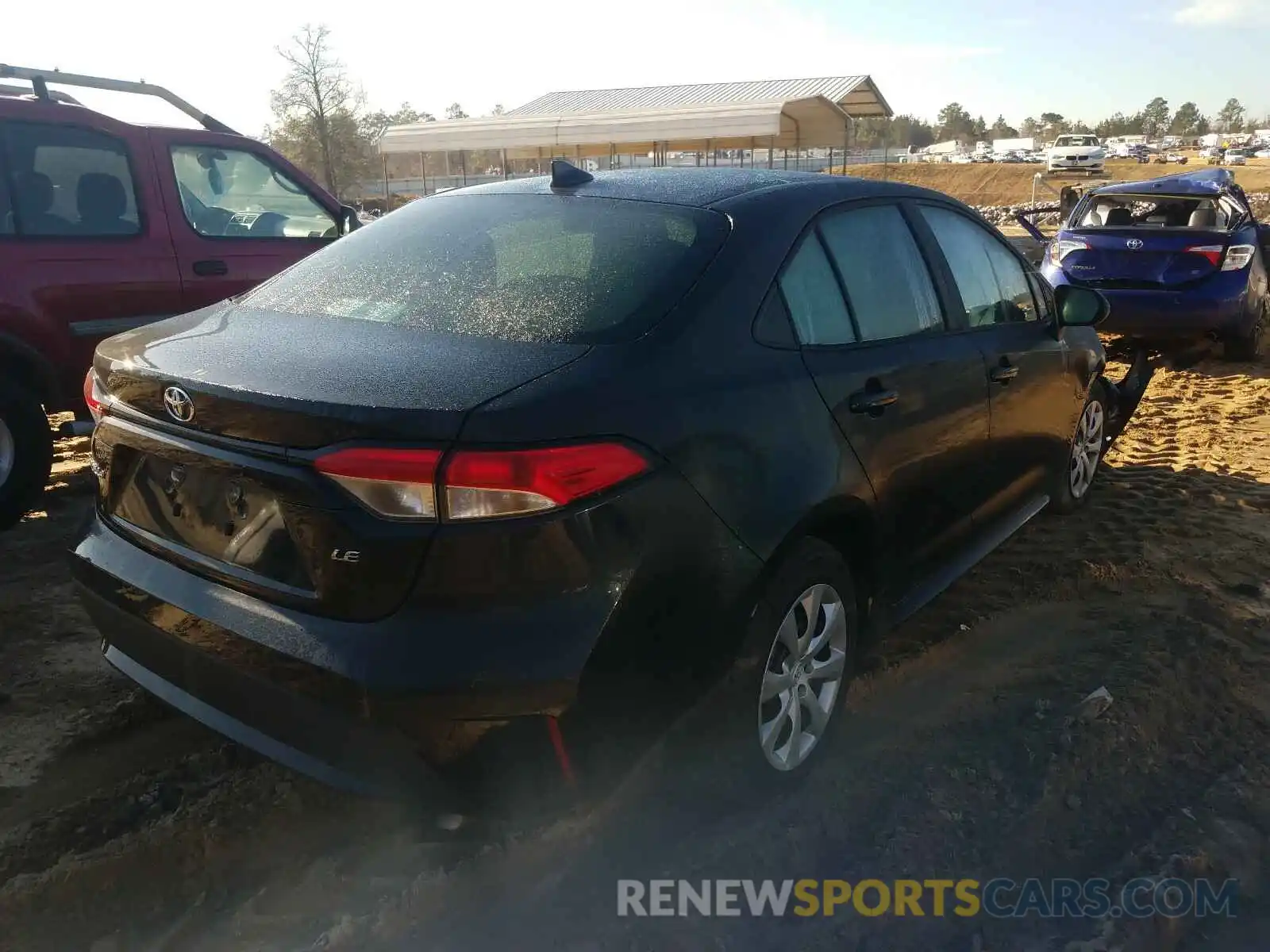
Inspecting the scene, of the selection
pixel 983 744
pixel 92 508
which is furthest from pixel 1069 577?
pixel 92 508

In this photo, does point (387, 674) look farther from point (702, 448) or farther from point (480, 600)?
point (702, 448)

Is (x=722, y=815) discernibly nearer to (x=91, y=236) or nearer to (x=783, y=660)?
(x=783, y=660)

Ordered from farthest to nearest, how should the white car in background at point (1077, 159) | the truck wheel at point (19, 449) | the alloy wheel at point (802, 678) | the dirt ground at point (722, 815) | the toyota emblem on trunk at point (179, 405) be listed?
the white car in background at point (1077, 159)
the truck wheel at point (19, 449)
the alloy wheel at point (802, 678)
the dirt ground at point (722, 815)
the toyota emblem on trunk at point (179, 405)

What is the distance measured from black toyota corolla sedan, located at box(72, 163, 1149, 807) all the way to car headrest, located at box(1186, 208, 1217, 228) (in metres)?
7.11

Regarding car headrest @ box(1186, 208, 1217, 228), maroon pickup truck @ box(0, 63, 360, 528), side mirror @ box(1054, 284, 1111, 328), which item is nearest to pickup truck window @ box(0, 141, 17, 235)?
maroon pickup truck @ box(0, 63, 360, 528)

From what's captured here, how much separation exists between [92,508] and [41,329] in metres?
2.52

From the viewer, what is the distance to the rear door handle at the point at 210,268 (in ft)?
17.7

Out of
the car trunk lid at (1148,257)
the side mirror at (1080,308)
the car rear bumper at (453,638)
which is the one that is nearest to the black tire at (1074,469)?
the side mirror at (1080,308)

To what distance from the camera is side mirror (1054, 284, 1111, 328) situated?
4320 mm

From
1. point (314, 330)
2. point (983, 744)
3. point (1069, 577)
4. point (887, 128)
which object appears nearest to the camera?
point (314, 330)

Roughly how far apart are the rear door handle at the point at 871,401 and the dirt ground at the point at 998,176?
40091 mm

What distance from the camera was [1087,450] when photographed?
5.17m

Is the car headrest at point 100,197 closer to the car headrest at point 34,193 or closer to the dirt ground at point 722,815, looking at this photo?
the car headrest at point 34,193

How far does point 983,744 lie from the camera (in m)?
3.10
